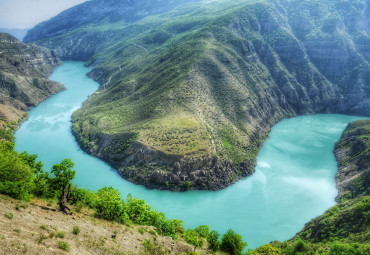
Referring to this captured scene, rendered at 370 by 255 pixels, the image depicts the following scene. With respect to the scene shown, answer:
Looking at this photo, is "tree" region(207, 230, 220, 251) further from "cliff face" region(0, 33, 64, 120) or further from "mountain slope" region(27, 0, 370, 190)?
"cliff face" region(0, 33, 64, 120)

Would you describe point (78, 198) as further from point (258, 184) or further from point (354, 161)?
point (354, 161)

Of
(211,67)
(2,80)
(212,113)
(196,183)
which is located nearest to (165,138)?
(196,183)

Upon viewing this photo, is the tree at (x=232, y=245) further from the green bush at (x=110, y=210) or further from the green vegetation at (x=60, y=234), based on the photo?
the green vegetation at (x=60, y=234)

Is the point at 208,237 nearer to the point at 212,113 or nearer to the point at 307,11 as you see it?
the point at 212,113

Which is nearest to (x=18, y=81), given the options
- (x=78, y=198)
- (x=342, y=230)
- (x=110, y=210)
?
(x=78, y=198)

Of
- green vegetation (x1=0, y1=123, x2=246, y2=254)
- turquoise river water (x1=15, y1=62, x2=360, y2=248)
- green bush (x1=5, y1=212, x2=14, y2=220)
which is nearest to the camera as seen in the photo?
green bush (x1=5, y1=212, x2=14, y2=220)

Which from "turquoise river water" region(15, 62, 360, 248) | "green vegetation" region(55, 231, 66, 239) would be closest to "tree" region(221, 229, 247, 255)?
"turquoise river water" region(15, 62, 360, 248)

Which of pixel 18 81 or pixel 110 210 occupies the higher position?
pixel 18 81

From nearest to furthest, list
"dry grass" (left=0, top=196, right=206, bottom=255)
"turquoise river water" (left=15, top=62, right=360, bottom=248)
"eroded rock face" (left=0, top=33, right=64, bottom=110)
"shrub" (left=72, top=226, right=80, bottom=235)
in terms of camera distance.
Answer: "dry grass" (left=0, top=196, right=206, bottom=255) < "shrub" (left=72, top=226, right=80, bottom=235) < "turquoise river water" (left=15, top=62, right=360, bottom=248) < "eroded rock face" (left=0, top=33, right=64, bottom=110)
